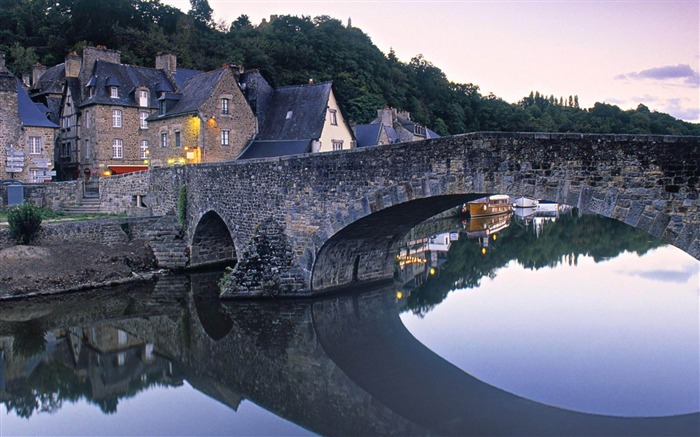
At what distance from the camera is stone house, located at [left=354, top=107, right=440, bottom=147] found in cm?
3253

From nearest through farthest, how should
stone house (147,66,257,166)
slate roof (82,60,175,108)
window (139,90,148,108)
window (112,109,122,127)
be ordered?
stone house (147,66,257,166)
slate roof (82,60,175,108)
window (112,109,122,127)
window (139,90,148,108)

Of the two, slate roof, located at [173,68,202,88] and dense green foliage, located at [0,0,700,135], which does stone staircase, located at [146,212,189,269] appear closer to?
slate roof, located at [173,68,202,88]

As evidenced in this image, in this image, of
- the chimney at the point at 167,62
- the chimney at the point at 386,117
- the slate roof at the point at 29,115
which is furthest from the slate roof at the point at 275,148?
the chimney at the point at 386,117

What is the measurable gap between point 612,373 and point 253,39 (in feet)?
152

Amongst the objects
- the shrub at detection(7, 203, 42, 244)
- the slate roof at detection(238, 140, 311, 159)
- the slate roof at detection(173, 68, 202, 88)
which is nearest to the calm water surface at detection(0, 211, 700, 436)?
the shrub at detection(7, 203, 42, 244)

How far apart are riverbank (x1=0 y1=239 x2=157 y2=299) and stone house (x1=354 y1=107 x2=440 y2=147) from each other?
15.1 m

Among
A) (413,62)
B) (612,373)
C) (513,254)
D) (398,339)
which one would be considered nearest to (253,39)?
(413,62)

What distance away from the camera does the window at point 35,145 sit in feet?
90.6

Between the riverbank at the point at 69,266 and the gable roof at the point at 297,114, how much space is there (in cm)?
832

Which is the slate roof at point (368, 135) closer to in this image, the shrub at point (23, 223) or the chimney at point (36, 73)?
the shrub at point (23, 223)

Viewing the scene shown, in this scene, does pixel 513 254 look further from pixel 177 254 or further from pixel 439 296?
pixel 177 254

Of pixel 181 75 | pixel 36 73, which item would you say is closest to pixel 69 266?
pixel 181 75

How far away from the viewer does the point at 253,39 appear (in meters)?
52.1

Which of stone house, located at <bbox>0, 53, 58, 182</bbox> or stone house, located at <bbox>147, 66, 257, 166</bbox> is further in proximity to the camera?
stone house, located at <bbox>0, 53, 58, 182</bbox>
